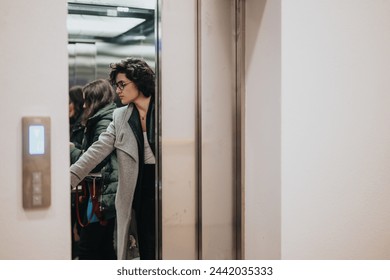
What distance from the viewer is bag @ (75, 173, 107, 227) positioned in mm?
1503

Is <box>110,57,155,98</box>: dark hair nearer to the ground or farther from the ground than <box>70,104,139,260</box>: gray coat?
farther from the ground

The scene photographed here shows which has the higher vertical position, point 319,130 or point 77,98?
point 77,98

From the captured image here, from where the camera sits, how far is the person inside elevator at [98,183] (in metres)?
1.51

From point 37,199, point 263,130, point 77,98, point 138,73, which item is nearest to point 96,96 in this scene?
point 77,98

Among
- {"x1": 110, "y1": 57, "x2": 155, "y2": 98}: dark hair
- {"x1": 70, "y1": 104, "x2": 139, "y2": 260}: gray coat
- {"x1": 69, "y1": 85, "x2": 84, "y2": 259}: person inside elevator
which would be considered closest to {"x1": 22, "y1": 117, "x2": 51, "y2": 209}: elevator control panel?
{"x1": 69, "y1": 85, "x2": 84, "y2": 259}: person inside elevator

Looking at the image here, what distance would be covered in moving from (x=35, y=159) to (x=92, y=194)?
291 millimetres

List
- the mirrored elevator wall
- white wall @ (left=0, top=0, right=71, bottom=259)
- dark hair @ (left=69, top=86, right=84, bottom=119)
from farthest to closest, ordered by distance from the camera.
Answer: the mirrored elevator wall, dark hair @ (left=69, top=86, right=84, bottom=119), white wall @ (left=0, top=0, right=71, bottom=259)

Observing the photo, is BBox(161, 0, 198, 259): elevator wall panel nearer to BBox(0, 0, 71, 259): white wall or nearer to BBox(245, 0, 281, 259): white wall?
BBox(245, 0, 281, 259): white wall

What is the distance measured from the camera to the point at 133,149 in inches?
63.4

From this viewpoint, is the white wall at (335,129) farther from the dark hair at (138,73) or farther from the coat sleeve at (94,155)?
the coat sleeve at (94,155)

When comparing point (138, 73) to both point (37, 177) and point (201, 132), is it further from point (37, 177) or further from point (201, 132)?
point (37, 177)

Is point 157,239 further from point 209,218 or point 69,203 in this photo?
point 69,203

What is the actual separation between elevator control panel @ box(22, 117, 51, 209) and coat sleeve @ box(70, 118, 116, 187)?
166 mm
